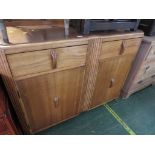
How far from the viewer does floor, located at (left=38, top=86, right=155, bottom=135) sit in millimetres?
1348

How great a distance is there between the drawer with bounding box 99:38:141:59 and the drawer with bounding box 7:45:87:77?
0.20 m

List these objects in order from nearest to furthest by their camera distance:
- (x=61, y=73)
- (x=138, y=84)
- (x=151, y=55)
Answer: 1. (x=61, y=73)
2. (x=151, y=55)
3. (x=138, y=84)

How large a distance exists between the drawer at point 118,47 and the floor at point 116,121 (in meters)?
0.72

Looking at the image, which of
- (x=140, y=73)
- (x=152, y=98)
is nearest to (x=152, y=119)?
(x=152, y=98)

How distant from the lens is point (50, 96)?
3.47 ft

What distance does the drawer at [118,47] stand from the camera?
1.07 m

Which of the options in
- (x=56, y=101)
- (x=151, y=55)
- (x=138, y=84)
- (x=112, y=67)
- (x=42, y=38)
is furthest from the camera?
(x=138, y=84)

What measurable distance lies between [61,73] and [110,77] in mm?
587

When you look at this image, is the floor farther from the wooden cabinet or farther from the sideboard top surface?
the sideboard top surface

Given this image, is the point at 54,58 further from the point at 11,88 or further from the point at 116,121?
the point at 116,121

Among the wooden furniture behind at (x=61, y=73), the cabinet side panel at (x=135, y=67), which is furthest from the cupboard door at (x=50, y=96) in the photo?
the cabinet side panel at (x=135, y=67)

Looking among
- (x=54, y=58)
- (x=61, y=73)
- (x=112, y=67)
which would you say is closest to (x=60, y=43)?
(x=54, y=58)

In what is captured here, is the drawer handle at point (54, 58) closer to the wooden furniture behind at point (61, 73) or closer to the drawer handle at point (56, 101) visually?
the wooden furniture behind at point (61, 73)
